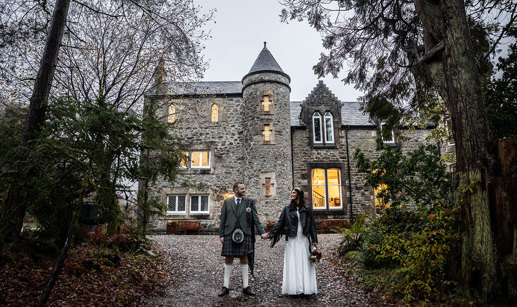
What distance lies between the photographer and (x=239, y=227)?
5258mm

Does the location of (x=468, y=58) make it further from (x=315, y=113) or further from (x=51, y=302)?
(x=315, y=113)

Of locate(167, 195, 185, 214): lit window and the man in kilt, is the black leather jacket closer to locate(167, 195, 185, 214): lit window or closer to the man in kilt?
the man in kilt

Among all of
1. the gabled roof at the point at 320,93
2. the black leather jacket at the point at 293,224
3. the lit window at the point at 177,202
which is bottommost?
the black leather jacket at the point at 293,224

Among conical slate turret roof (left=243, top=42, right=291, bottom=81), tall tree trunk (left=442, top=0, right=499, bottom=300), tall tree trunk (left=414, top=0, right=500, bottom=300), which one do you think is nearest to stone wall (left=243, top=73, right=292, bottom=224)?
conical slate turret roof (left=243, top=42, right=291, bottom=81)

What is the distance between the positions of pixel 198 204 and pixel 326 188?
24.0 feet

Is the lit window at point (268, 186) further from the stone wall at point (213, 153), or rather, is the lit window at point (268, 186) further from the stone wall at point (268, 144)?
the stone wall at point (213, 153)

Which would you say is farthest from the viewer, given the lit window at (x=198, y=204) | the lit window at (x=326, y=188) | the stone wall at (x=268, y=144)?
the lit window at (x=326, y=188)

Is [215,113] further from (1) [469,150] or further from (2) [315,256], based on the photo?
(1) [469,150]

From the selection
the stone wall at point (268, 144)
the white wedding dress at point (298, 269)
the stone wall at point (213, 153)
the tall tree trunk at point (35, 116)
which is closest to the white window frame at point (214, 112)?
the stone wall at point (213, 153)

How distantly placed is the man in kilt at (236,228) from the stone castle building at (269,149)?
10078 mm

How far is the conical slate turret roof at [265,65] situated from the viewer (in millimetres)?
16938

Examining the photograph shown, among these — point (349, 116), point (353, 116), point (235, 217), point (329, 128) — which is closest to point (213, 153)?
point (329, 128)

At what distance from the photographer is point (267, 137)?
16.3m

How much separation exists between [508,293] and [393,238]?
159 cm
